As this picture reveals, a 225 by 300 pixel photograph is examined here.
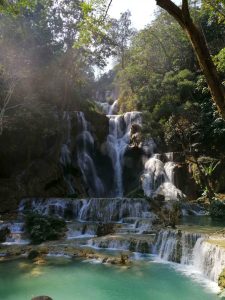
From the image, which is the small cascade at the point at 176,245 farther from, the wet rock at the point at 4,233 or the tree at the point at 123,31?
the tree at the point at 123,31

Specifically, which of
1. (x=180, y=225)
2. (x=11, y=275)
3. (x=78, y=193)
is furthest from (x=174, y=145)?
(x=11, y=275)

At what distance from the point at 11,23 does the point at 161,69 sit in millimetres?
→ 13966

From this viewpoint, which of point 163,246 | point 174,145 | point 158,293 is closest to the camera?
point 158,293

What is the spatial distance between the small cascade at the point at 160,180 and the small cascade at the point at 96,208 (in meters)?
4.63

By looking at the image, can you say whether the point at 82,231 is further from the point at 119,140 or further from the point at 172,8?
the point at 172,8

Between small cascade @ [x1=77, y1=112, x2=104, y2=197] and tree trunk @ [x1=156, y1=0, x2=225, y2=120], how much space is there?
2251 centimetres

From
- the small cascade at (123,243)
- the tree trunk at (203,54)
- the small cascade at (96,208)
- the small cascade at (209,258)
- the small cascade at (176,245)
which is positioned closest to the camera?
the tree trunk at (203,54)

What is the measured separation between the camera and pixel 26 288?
10.4 metres

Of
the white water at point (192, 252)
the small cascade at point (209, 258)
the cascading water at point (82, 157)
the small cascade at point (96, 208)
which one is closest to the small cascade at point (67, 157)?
the cascading water at point (82, 157)

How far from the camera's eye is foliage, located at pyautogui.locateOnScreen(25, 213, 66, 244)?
16219mm

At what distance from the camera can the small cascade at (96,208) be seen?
791 inches

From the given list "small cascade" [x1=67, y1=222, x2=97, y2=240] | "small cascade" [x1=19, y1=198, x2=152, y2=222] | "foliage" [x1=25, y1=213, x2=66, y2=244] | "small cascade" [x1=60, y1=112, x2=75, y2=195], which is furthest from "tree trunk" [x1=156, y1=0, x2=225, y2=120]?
"small cascade" [x1=60, y1=112, x2=75, y2=195]

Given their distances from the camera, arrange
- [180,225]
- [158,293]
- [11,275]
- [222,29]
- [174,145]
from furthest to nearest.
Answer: [222,29], [174,145], [180,225], [11,275], [158,293]

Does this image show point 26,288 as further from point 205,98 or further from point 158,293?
point 205,98
